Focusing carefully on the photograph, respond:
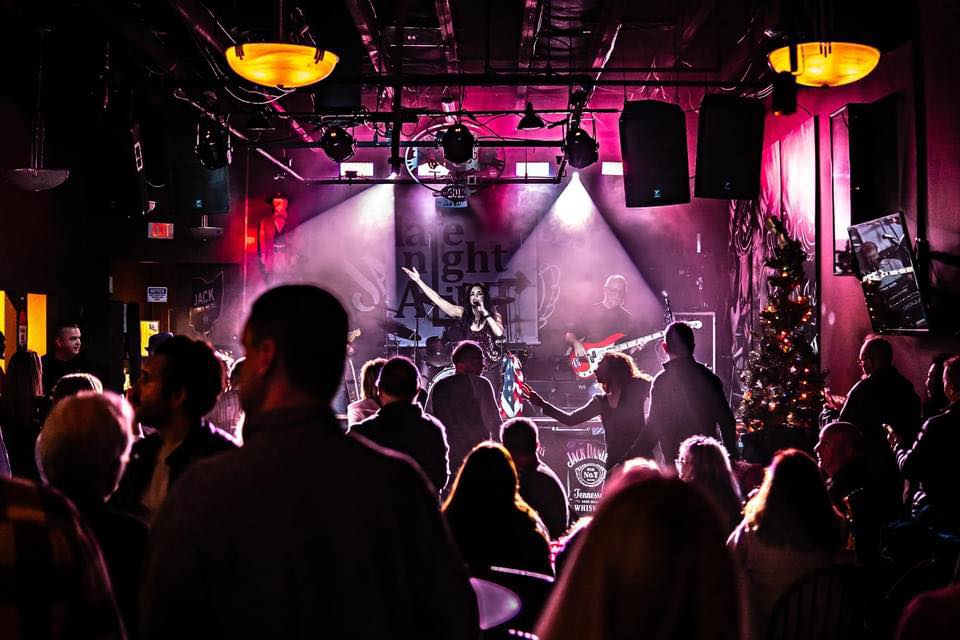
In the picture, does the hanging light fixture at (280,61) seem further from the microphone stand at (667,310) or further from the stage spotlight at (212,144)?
the microphone stand at (667,310)

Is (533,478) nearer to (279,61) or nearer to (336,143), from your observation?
(279,61)

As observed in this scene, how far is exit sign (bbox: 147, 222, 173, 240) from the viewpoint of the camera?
1344 cm

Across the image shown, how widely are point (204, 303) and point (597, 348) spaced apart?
5.84 meters

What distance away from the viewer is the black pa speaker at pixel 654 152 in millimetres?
8516

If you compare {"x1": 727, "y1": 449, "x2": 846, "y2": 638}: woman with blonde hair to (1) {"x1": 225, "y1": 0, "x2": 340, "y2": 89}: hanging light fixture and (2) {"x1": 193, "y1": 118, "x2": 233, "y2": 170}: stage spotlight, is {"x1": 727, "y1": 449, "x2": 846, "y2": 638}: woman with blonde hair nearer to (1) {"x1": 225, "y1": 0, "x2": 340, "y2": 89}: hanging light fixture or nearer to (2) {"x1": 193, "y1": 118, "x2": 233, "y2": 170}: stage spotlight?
(1) {"x1": 225, "y1": 0, "x2": 340, "y2": 89}: hanging light fixture

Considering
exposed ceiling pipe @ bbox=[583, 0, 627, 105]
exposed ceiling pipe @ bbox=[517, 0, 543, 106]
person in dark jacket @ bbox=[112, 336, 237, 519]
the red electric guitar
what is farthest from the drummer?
the red electric guitar

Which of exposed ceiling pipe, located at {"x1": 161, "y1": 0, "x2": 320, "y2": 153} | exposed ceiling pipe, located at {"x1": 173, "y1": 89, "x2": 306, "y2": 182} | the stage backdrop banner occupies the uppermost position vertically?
exposed ceiling pipe, located at {"x1": 161, "y1": 0, "x2": 320, "y2": 153}

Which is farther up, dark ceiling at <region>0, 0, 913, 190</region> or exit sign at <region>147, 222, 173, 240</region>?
dark ceiling at <region>0, 0, 913, 190</region>

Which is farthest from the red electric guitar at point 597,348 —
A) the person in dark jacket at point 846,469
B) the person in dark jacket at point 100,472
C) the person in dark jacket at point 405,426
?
the person in dark jacket at point 100,472

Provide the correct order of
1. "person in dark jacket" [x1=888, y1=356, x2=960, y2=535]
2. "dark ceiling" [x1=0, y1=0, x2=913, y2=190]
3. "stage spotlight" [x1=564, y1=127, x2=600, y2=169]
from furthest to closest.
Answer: "stage spotlight" [x1=564, y1=127, x2=600, y2=169], "dark ceiling" [x1=0, y1=0, x2=913, y2=190], "person in dark jacket" [x1=888, y1=356, x2=960, y2=535]


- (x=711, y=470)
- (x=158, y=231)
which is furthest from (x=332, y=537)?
(x=158, y=231)

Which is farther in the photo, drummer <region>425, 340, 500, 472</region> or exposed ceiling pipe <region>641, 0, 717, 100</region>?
exposed ceiling pipe <region>641, 0, 717, 100</region>

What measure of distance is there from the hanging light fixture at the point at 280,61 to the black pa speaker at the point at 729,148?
13.2ft

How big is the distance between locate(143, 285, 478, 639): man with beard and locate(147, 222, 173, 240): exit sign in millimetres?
12521
